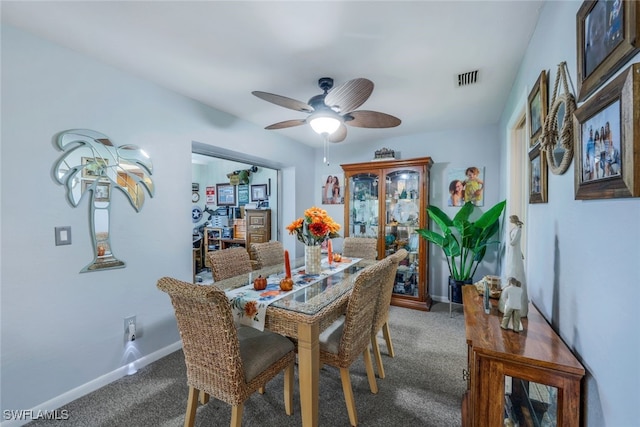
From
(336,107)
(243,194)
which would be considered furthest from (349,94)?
(243,194)

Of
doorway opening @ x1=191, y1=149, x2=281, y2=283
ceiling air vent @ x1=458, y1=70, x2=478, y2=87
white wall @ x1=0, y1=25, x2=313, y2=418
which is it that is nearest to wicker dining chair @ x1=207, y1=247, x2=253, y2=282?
white wall @ x1=0, y1=25, x2=313, y2=418

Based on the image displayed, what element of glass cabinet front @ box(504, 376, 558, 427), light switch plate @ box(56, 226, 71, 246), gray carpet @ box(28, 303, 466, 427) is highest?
light switch plate @ box(56, 226, 71, 246)

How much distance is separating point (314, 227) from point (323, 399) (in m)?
1.23

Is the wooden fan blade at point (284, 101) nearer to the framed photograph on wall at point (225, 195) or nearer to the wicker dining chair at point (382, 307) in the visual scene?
the wicker dining chair at point (382, 307)

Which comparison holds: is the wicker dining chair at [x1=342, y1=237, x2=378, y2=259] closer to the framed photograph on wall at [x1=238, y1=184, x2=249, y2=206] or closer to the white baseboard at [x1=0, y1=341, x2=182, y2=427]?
the white baseboard at [x1=0, y1=341, x2=182, y2=427]

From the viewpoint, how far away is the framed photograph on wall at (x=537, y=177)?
4.63 feet

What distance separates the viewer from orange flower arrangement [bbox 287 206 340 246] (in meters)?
2.19

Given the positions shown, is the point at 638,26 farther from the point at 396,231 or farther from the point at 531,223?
the point at 396,231

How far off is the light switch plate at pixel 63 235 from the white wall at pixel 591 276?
2.79m

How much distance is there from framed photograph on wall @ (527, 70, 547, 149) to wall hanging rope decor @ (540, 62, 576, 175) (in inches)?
5.3

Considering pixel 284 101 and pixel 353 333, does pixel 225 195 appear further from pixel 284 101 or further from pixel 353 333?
pixel 353 333

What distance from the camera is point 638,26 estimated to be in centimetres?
65

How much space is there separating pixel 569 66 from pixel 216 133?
282 cm

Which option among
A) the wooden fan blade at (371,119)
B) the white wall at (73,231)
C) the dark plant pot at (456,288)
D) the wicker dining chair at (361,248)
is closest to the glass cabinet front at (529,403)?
the wooden fan blade at (371,119)
